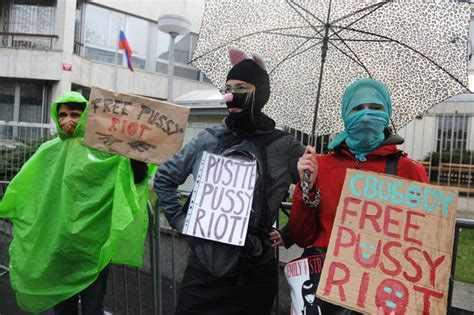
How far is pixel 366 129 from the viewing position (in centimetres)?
190

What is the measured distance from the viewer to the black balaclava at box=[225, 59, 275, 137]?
2.21 meters

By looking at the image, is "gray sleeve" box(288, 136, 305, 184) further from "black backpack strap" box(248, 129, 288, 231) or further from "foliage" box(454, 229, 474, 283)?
"foliage" box(454, 229, 474, 283)

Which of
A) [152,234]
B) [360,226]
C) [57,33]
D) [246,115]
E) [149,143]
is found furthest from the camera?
[57,33]

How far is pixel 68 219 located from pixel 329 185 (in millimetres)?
1683

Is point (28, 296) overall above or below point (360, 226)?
below

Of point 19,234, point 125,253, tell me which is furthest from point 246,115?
point 19,234

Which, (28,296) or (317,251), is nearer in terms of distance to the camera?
(317,251)

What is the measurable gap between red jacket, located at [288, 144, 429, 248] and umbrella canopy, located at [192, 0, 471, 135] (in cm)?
40

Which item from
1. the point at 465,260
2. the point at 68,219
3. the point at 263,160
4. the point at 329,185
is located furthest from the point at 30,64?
the point at 329,185

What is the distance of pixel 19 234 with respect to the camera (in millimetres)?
2902

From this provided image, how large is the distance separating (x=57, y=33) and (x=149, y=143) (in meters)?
16.1

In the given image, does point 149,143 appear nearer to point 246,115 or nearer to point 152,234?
point 246,115

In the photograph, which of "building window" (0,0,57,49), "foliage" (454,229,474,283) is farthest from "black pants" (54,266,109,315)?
"building window" (0,0,57,49)

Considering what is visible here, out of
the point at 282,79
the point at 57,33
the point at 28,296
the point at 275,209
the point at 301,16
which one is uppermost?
the point at 57,33
